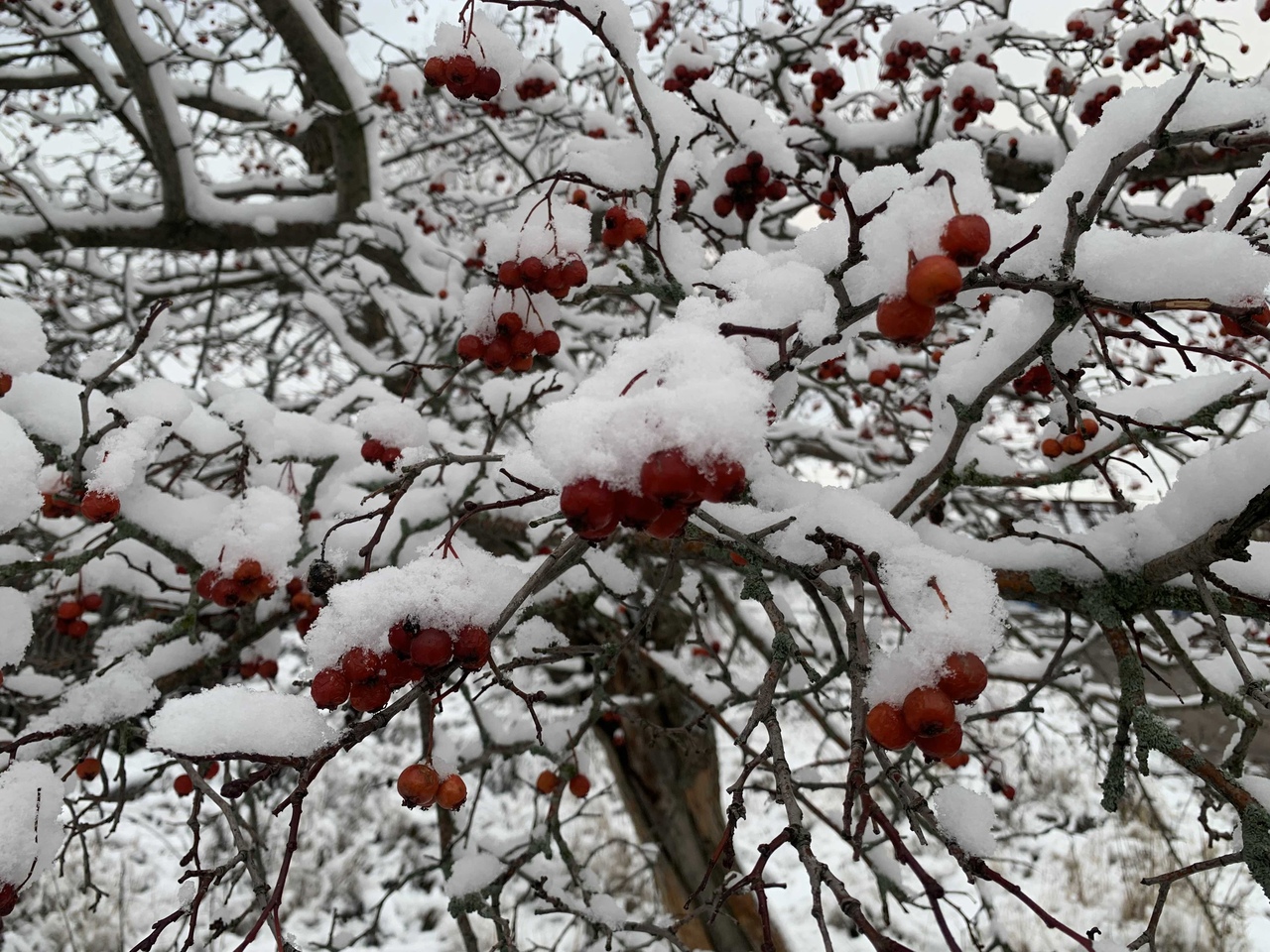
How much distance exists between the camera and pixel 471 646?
106 cm

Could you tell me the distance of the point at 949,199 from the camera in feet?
3.60

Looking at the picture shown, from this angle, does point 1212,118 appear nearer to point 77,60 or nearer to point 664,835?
point 664,835

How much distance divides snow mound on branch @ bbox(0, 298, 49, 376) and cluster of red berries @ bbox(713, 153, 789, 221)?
1878mm

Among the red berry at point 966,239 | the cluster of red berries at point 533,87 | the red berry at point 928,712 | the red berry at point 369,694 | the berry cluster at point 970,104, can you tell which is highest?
the cluster of red berries at point 533,87

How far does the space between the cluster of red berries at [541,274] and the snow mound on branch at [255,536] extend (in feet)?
2.88

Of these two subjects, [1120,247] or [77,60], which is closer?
[1120,247]

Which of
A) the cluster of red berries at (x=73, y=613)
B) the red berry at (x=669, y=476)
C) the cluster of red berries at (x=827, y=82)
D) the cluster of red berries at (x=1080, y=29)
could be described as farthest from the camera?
the cluster of red berries at (x=1080, y=29)

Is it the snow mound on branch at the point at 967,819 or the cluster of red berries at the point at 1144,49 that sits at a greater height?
the cluster of red berries at the point at 1144,49

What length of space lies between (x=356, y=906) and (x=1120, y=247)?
6450 millimetres

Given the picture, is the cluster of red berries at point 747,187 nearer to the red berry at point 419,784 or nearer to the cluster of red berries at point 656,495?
the cluster of red berries at point 656,495

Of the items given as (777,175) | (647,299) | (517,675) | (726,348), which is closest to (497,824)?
(517,675)

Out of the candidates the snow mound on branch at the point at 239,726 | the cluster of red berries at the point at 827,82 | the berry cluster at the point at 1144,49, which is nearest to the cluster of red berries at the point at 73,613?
the snow mound on branch at the point at 239,726

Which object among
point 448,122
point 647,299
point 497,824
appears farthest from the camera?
point 448,122

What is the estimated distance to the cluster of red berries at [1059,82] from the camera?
12.3ft
